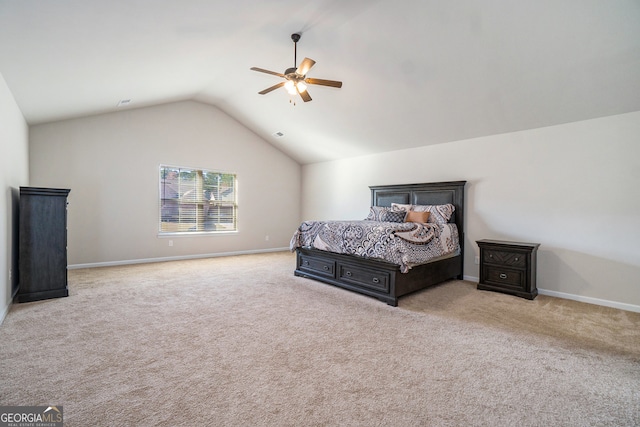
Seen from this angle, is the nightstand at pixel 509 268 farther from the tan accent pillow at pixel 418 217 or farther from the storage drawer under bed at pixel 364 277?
the storage drawer under bed at pixel 364 277

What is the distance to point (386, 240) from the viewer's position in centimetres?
359

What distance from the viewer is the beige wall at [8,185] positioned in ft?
9.91

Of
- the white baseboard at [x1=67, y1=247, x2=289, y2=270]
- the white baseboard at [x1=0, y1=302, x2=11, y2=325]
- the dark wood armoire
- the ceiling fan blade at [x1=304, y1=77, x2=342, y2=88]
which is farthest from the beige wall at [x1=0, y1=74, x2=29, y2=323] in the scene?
the ceiling fan blade at [x1=304, y1=77, x2=342, y2=88]

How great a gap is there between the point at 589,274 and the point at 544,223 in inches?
30.7

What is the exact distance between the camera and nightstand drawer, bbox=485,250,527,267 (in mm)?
3873

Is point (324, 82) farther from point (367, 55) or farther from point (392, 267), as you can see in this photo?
point (392, 267)

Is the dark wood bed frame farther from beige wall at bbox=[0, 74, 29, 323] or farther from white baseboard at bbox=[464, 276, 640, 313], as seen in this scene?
beige wall at bbox=[0, 74, 29, 323]

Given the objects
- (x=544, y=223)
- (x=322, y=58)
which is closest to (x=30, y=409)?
(x=322, y=58)

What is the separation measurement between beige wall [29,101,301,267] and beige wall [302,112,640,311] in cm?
433

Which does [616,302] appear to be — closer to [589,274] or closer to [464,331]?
[589,274]

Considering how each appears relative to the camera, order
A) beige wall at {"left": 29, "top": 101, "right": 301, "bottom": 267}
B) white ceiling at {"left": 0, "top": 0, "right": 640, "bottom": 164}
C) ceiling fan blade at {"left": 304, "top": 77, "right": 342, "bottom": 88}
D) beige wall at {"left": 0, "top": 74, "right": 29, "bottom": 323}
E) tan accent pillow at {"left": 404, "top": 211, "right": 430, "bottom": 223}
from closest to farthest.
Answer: white ceiling at {"left": 0, "top": 0, "right": 640, "bottom": 164} < beige wall at {"left": 0, "top": 74, "right": 29, "bottom": 323} < ceiling fan blade at {"left": 304, "top": 77, "right": 342, "bottom": 88} < tan accent pillow at {"left": 404, "top": 211, "right": 430, "bottom": 223} < beige wall at {"left": 29, "top": 101, "right": 301, "bottom": 267}

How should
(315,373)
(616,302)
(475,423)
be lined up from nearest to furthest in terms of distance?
(475,423)
(315,373)
(616,302)

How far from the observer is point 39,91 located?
3.62m

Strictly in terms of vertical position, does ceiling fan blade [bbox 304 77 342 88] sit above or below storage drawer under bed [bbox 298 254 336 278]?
above
